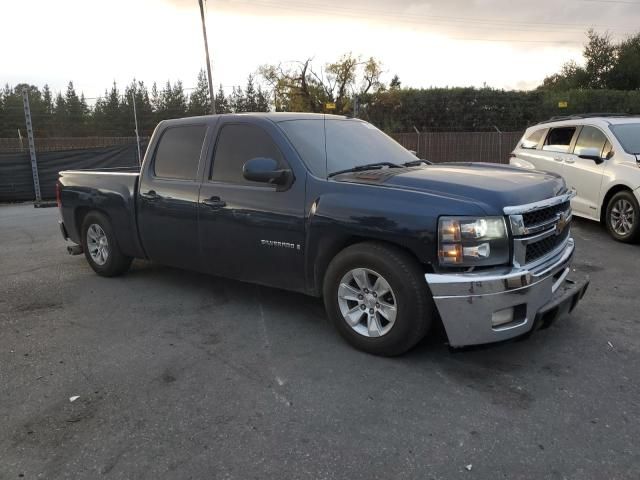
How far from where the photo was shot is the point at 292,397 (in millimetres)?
3455

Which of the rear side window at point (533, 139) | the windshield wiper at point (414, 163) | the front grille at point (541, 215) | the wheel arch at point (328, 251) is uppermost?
the rear side window at point (533, 139)

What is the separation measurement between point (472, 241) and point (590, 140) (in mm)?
6019

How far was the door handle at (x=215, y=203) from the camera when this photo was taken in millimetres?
4871

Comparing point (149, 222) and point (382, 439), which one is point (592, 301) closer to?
point (382, 439)

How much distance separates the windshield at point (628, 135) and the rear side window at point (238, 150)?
18.7ft

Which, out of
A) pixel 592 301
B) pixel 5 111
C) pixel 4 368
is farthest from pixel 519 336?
pixel 5 111

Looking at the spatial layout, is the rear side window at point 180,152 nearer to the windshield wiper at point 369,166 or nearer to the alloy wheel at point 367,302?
the windshield wiper at point 369,166

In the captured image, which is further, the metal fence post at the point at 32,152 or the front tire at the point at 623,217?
the metal fence post at the point at 32,152

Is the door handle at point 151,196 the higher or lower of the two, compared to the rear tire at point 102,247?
higher

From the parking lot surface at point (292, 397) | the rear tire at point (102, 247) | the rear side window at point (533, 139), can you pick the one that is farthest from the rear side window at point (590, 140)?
the rear tire at point (102, 247)

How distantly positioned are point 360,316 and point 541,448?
157 centimetres

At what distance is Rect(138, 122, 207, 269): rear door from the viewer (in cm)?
521

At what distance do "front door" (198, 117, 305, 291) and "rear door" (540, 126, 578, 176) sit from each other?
599 centimetres

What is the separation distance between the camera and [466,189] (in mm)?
3729
